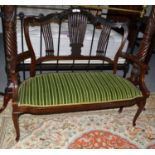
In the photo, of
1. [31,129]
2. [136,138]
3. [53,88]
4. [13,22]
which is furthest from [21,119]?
[136,138]

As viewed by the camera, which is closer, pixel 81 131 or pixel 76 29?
pixel 76 29

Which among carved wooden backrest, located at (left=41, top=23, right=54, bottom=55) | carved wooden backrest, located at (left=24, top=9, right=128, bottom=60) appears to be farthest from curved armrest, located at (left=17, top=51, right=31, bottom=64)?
carved wooden backrest, located at (left=41, top=23, right=54, bottom=55)

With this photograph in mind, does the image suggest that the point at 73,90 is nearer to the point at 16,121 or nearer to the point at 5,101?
the point at 16,121

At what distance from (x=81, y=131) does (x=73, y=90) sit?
58cm

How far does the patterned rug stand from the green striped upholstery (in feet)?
1.64

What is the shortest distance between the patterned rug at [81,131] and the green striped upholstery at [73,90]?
0.50m

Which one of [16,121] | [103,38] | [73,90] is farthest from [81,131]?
[103,38]

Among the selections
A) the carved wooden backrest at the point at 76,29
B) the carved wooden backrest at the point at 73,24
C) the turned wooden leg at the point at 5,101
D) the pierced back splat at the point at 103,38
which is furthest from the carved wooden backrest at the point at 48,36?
the turned wooden leg at the point at 5,101

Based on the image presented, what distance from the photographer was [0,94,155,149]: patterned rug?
7.13ft

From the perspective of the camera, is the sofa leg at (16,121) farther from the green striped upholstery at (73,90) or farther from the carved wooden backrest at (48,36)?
the carved wooden backrest at (48,36)

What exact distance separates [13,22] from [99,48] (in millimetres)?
985

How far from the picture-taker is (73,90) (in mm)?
2029

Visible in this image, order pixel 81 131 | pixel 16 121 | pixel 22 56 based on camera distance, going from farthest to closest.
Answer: pixel 81 131
pixel 22 56
pixel 16 121

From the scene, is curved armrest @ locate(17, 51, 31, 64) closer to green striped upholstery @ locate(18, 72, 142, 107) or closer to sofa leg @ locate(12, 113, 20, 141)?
green striped upholstery @ locate(18, 72, 142, 107)
